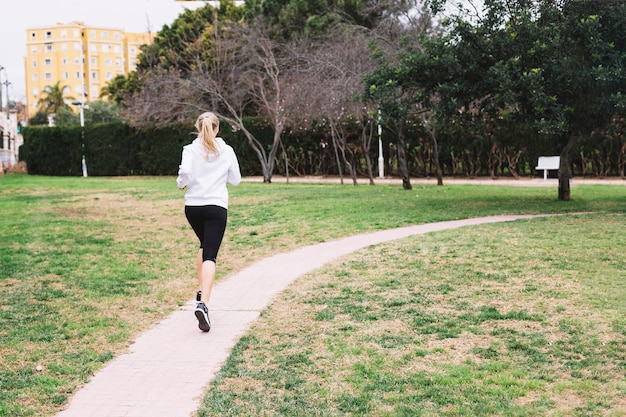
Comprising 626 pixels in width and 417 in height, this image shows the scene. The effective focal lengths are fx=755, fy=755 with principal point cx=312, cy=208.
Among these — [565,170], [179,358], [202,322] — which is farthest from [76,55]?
[179,358]

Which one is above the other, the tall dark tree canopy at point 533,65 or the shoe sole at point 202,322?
the tall dark tree canopy at point 533,65

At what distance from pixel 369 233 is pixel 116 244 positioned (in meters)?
3.96

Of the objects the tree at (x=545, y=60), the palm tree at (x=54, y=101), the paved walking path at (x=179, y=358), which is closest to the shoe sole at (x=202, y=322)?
the paved walking path at (x=179, y=358)

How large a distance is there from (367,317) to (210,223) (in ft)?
5.10

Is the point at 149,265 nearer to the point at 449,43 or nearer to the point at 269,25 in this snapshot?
the point at 449,43

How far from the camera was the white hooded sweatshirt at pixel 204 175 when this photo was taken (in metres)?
6.34

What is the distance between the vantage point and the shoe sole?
239 inches

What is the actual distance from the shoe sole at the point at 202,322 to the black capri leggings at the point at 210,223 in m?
0.56

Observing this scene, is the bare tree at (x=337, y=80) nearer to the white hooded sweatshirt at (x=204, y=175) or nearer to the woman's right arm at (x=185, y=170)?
the white hooded sweatshirt at (x=204, y=175)

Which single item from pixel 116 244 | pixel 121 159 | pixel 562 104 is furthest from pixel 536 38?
pixel 121 159

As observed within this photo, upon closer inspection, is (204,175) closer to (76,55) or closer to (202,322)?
(202,322)

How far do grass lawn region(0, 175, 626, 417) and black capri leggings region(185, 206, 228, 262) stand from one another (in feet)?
2.48

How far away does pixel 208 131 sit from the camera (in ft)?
20.5

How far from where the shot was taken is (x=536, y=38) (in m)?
14.5
